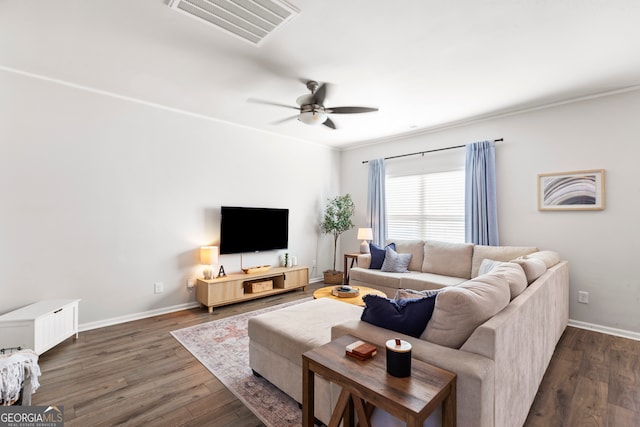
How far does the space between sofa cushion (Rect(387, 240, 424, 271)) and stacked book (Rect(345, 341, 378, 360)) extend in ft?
10.8

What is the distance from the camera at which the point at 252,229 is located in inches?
182

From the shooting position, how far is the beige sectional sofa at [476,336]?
4.24ft

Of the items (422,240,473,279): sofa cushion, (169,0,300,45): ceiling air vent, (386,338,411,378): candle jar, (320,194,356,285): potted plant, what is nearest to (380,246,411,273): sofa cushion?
(422,240,473,279): sofa cushion

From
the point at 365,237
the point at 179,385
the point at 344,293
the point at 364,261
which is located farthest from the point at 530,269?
the point at 365,237

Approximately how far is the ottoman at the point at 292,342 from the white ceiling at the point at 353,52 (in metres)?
2.23

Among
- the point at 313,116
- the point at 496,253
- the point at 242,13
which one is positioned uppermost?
the point at 242,13

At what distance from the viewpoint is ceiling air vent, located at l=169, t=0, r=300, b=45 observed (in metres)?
1.96

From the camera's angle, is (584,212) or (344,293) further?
(584,212)

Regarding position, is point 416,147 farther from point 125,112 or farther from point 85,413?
point 85,413

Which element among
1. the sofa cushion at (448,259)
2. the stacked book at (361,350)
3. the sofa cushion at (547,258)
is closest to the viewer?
the stacked book at (361,350)

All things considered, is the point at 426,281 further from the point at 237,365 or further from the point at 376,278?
the point at 237,365

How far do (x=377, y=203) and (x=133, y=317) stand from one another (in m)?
4.14

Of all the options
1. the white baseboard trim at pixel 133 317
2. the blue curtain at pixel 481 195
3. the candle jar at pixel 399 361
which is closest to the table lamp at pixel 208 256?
the white baseboard trim at pixel 133 317

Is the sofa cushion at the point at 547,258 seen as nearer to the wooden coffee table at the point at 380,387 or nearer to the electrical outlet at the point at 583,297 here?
the electrical outlet at the point at 583,297
